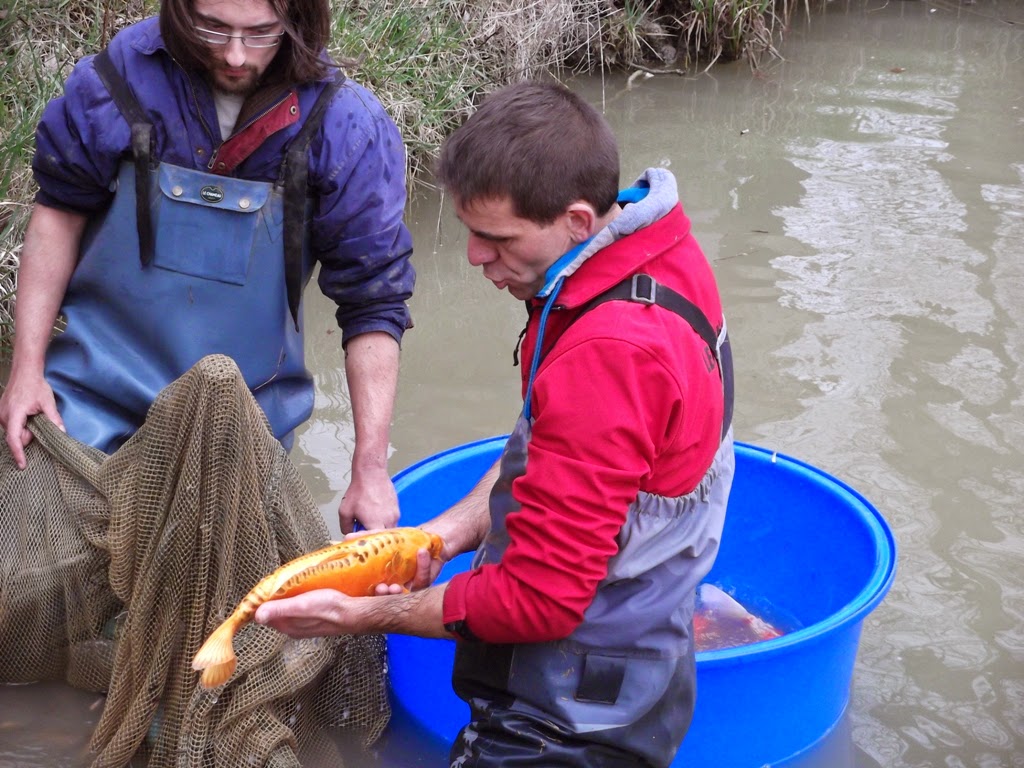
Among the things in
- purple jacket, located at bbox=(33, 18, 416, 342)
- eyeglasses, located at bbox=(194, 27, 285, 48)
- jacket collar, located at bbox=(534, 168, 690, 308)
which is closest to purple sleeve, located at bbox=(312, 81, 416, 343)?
purple jacket, located at bbox=(33, 18, 416, 342)

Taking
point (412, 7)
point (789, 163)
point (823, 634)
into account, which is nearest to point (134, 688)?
point (823, 634)

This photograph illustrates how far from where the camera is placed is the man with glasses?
2.69 m

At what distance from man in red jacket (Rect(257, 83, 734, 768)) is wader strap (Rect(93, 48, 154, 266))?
101cm

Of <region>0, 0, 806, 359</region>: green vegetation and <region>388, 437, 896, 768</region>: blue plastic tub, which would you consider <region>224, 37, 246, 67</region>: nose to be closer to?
<region>0, 0, 806, 359</region>: green vegetation

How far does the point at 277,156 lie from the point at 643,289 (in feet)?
4.00

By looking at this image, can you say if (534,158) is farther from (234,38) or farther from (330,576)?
(234,38)

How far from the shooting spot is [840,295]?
4.86 m

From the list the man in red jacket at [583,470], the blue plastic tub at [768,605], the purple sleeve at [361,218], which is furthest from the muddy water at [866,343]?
the purple sleeve at [361,218]

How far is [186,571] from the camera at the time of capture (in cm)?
245

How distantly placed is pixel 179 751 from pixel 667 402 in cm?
129

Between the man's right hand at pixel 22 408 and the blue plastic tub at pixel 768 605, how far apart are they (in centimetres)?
83

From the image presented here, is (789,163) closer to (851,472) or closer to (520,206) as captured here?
(851,472)

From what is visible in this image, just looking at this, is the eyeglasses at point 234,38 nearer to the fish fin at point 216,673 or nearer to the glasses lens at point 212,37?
the glasses lens at point 212,37

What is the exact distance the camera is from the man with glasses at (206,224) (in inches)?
106
